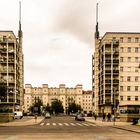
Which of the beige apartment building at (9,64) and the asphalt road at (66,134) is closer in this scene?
the asphalt road at (66,134)

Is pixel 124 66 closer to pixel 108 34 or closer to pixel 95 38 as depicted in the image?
pixel 108 34

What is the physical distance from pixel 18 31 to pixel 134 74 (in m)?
45.8

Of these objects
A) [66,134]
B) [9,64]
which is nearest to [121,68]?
[9,64]

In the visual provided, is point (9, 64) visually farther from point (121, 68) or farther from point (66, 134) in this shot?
point (66, 134)

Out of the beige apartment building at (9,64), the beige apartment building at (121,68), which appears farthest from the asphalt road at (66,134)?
the beige apartment building at (121,68)

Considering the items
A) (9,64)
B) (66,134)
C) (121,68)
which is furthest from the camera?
(121,68)

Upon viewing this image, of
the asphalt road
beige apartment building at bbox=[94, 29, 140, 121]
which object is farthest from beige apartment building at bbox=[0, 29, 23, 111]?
the asphalt road

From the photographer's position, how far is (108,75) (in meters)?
136

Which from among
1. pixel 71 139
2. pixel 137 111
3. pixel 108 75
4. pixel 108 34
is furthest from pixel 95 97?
pixel 71 139

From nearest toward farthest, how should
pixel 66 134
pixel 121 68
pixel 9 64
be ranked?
pixel 66 134
pixel 9 64
pixel 121 68

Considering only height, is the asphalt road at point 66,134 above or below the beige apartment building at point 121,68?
below

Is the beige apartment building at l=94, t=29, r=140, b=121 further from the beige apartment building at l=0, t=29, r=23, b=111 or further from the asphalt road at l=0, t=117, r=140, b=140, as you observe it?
the asphalt road at l=0, t=117, r=140, b=140

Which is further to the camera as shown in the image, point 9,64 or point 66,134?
point 9,64

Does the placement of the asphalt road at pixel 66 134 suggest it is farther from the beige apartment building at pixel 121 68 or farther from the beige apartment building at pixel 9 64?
the beige apartment building at pixel 121 68
